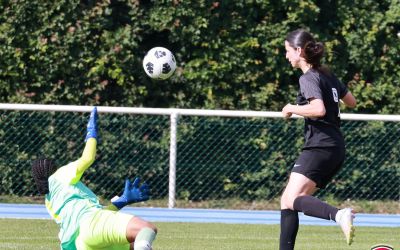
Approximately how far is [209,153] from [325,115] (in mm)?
6746

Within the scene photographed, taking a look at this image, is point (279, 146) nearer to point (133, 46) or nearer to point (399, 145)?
point (399, 145)

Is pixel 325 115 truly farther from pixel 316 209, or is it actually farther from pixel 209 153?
pixel 209 153

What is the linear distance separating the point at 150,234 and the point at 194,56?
8.61 metres

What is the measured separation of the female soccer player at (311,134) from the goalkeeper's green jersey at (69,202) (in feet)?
4.90

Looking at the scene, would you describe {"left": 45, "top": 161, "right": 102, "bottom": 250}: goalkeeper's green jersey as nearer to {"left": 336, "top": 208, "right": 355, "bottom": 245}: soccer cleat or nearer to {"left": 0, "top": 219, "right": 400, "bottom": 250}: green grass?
{"left": 336, "top": 208, "right": 355, "bottom": 245}: soccer cleat

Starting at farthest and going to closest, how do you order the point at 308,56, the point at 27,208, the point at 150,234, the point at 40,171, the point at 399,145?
the point at 399,145 < the point at 27,208 < the point at 308,56 < the point at 40,171 < the point at 150,234

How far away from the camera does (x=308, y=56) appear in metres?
7.51

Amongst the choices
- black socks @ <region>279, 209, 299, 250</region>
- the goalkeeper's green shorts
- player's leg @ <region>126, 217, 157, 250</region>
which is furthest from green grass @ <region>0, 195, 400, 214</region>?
player's leg @ <region>126, 217, 157, 250</region>

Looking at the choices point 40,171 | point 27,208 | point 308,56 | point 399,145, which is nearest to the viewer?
point 40,171

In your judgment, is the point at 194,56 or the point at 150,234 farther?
the point at 194,56

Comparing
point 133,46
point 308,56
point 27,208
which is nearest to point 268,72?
point 133,46

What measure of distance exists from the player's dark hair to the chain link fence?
21.4 ft

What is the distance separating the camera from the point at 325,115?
7461mm

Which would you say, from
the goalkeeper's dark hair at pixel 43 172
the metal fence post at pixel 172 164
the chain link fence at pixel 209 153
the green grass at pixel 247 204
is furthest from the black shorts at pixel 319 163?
the chain link fence at pixel 209 153
